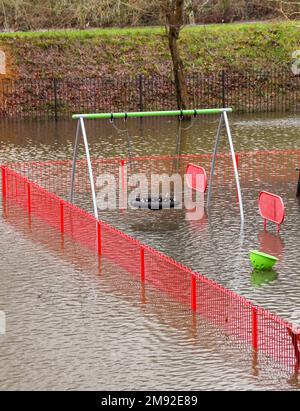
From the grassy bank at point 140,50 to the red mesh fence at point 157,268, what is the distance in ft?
50.3

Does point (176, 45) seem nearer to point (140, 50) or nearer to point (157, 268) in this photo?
point (140, 50)

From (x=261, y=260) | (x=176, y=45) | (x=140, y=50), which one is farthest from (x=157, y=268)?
(x=140, y=50)

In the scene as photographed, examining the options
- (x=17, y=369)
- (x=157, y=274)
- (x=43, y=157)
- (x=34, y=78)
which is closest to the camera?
(x=17, y=369)

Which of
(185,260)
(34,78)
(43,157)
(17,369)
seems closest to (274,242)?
(185,260)

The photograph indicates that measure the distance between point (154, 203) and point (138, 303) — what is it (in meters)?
6.15

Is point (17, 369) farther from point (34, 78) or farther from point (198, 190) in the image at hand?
point (34, 78)

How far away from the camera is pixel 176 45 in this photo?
3884 centimetres

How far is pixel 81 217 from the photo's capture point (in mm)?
22031

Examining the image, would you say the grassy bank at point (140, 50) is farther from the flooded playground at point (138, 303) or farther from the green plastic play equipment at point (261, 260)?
the green plastic play equipment at point (261, 260)

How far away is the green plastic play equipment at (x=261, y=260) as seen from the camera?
1834cm

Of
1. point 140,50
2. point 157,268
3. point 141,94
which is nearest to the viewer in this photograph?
point 157,268

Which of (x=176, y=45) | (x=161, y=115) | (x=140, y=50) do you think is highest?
(x=176, y=45)

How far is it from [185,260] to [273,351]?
5439 millimetres

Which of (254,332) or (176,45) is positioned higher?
(176,45)
